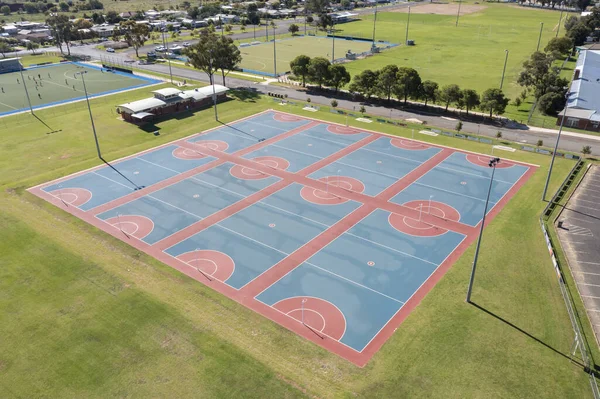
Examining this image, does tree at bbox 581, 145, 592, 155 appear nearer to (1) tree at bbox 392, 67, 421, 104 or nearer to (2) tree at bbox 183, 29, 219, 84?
(1) tree at bbox 392, 67, 421, 104

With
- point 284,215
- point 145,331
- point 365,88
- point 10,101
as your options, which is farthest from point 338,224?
point 10,101

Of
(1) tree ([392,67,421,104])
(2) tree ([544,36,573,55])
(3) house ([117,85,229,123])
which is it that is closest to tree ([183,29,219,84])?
(3) house ([117,85,229,123])

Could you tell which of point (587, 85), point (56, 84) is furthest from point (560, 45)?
point (56, 84)

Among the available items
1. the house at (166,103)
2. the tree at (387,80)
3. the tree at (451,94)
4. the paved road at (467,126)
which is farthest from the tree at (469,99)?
the house at (166,103)

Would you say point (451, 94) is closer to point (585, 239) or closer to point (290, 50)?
point (585, 239)

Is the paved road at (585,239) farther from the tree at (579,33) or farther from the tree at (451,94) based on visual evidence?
the tree at (579,33)
